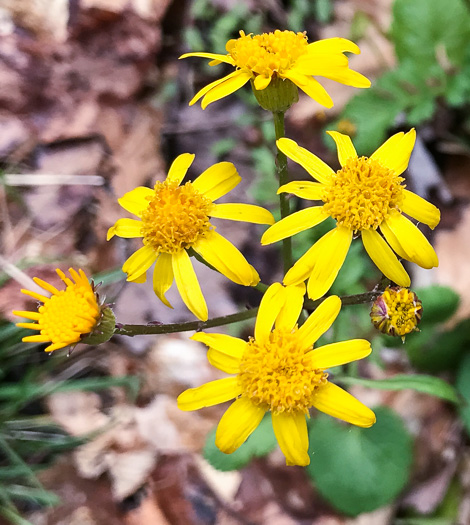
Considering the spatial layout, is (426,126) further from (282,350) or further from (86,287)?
(86,287)

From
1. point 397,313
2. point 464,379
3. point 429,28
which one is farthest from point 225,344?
point 429,28

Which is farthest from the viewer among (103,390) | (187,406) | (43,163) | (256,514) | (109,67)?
(109,67)

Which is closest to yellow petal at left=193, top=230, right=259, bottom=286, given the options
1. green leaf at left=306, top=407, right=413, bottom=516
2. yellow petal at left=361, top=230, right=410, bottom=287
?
yellow petal at left=361, top=230, right=410, bottom=287

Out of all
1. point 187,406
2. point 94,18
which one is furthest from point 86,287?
point 94,18

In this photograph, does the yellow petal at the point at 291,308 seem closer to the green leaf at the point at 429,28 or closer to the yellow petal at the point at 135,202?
the yellow petal at the point at 135,202

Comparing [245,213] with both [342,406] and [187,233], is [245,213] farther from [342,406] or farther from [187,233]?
[342,406]

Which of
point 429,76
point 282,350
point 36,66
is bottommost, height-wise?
point 36,66

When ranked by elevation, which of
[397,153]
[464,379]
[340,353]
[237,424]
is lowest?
[464,379]

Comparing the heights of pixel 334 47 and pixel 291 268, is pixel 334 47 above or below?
above
